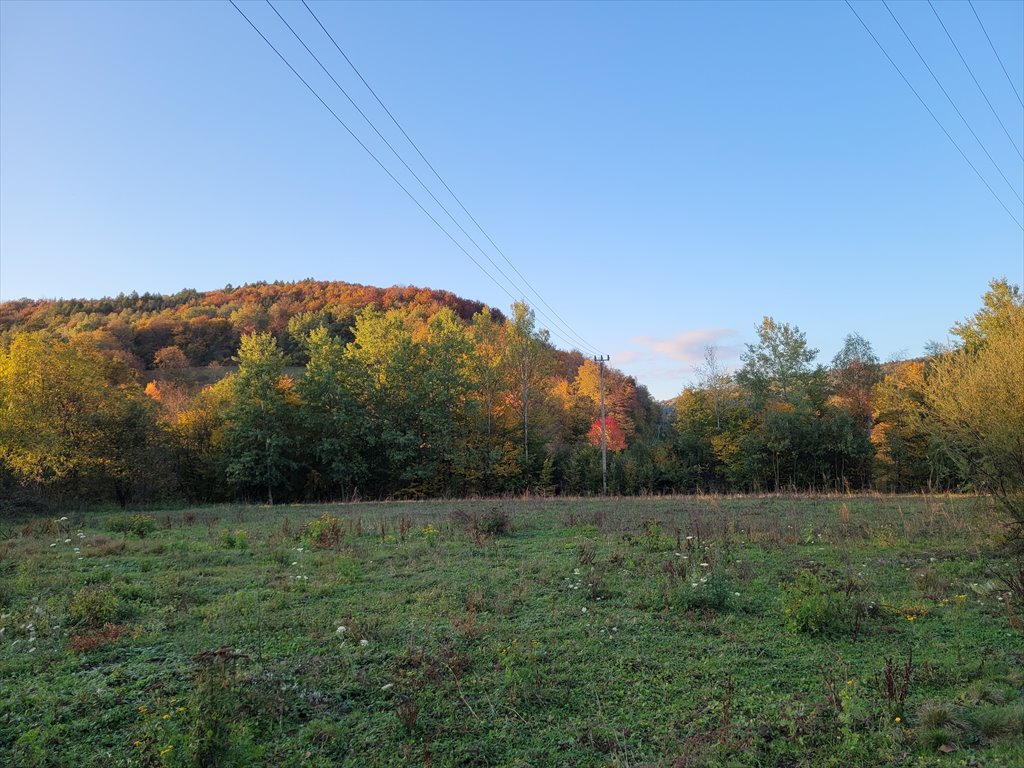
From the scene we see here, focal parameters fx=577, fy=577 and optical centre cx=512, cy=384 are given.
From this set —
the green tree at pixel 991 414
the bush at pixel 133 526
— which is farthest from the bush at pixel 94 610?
the green tree at pixel 991 414

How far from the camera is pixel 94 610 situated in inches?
281

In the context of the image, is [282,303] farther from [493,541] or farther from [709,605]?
[709,605]

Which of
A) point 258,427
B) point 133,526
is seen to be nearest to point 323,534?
point 133,526

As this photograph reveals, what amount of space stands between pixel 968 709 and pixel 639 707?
253 centimetres

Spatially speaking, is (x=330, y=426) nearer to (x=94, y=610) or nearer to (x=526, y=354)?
(x=526, y=354)

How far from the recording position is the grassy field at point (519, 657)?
4.24 metres

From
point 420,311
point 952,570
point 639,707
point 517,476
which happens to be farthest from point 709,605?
point 420,311

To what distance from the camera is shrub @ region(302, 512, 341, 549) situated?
12633 millimetres

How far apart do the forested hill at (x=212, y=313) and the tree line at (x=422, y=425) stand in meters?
24.9

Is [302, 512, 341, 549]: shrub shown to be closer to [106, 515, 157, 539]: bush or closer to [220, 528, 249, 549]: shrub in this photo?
[220, 528, 249, 549]: shrub

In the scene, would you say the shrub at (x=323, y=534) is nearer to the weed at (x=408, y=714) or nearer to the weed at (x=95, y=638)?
the weed at (x=95, y=638)

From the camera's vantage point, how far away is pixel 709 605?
294 inches

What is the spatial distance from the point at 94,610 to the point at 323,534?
19.7 feet

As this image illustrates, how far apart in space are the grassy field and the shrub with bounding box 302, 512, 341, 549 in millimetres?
1010
